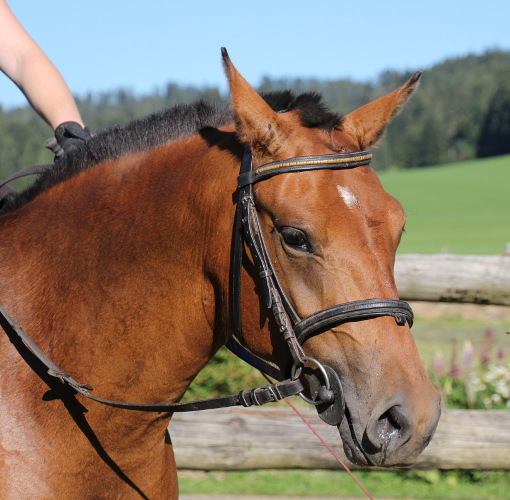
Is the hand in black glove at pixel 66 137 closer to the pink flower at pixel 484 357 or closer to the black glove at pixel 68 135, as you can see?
the black glove at pixel 68 135

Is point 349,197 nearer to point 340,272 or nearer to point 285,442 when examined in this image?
point 340,272

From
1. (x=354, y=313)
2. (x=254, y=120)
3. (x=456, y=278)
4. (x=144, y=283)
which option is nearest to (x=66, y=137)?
(x=144, y=283)

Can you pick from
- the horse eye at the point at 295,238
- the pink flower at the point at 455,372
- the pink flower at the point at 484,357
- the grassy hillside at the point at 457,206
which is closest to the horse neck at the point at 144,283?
the horse eye at the point at 295,238

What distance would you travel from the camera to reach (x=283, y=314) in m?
1.89

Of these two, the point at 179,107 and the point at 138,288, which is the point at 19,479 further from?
the point at 179,107

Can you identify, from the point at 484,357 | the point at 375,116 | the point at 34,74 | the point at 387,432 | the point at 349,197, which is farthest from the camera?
the point at 484,357

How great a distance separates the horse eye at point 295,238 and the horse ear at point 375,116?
519 millimetres

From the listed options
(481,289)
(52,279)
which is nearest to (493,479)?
(481,289)

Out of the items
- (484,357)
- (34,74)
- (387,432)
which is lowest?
(484,357)

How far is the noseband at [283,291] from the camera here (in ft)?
5.86

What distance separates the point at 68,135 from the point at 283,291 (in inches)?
51.3

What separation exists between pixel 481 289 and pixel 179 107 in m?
3.07

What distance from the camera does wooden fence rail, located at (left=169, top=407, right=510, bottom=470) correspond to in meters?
4.36

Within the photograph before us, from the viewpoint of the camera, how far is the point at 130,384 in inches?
85.0
